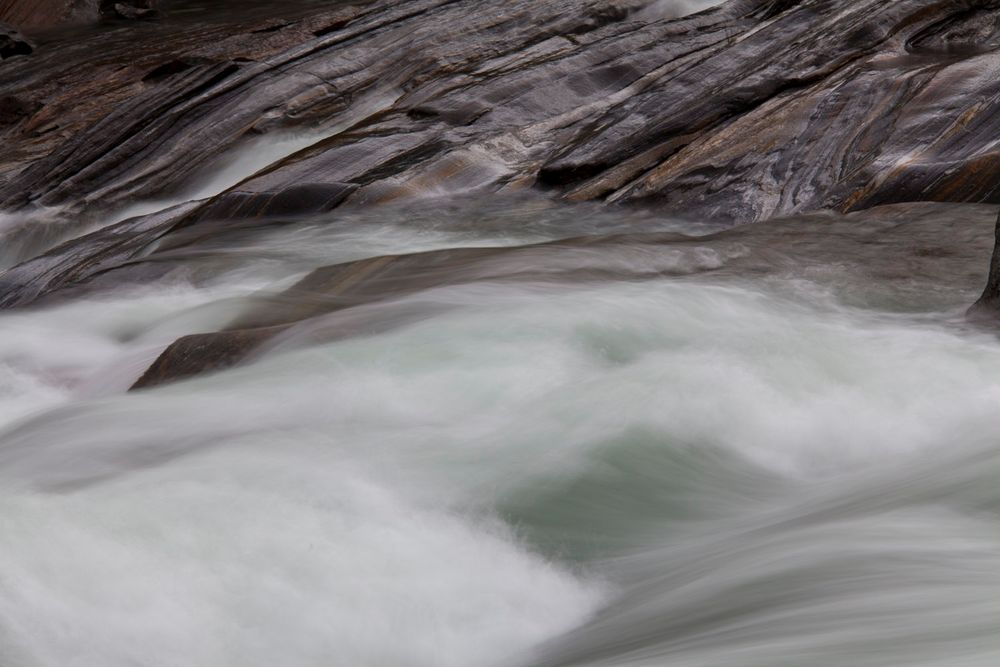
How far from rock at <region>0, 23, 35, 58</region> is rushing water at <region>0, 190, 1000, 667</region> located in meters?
13.1

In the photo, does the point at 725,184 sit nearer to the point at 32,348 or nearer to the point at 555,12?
the point at 32,348

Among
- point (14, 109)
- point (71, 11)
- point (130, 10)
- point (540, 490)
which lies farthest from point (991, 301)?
point (71, 11)

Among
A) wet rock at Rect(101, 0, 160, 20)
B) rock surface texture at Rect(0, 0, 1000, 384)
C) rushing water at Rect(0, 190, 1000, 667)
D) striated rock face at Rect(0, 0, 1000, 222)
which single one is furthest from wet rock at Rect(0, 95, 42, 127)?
rushing water at Rect(0, 190, 1000, 667)

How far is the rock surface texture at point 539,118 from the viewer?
790 cm

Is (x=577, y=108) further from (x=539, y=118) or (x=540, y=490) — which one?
(x=540, y=490)

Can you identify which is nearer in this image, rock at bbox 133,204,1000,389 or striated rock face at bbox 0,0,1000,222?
rock at bbox 133,204,1000,389

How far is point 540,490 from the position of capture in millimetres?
3902

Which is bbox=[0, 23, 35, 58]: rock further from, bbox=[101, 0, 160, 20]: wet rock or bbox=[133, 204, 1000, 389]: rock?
bbox=[133, 204, 1000, 389]: rock

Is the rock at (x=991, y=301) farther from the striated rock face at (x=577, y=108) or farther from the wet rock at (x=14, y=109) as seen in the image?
the wet rock at (x=14, y=109)

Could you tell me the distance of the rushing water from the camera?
9.55 feet

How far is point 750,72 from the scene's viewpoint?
9.53m

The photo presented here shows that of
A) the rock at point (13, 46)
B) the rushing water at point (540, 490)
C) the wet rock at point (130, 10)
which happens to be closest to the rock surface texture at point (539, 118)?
the rushing water at point (540, 490)

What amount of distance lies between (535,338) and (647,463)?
1.13 meters

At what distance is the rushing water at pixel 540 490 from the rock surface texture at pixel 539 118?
2.16m
